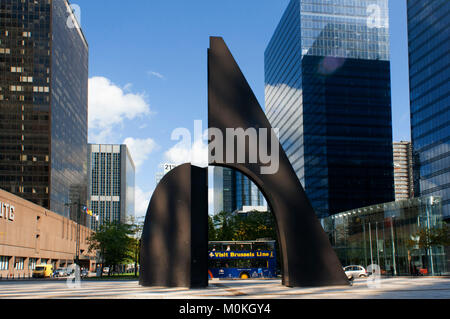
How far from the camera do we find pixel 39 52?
10844cm

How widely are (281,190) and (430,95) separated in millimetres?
81280

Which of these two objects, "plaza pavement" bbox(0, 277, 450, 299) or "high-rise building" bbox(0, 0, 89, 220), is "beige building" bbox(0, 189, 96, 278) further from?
"plaza pavement" bbox(0, 277, 450, 299)

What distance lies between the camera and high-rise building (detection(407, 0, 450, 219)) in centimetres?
9181

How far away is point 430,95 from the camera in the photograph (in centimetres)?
9675

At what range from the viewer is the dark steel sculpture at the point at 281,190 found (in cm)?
2505

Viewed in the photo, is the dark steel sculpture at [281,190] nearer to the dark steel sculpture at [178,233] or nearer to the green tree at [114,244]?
the dark steel sculpture at [178,233]

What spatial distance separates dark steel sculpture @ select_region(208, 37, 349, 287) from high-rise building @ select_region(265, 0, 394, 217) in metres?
85.9

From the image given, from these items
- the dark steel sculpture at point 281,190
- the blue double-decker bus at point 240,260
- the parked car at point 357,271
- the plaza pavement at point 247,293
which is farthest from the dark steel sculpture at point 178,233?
the parked car at point 357,271

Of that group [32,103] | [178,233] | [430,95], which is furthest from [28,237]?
[430,95]

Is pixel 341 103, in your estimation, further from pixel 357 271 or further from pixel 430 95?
pixel 357 271

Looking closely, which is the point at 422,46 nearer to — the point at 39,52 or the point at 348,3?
the point at 348,3

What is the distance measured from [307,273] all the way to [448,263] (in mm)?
36255

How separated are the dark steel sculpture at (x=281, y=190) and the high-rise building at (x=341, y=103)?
8586cm
